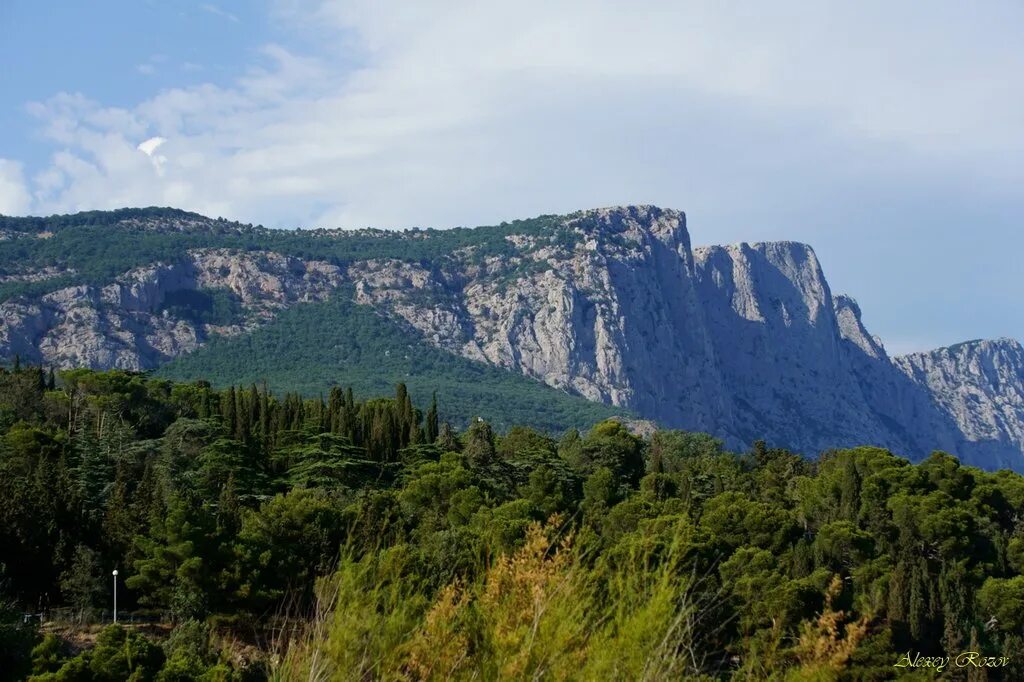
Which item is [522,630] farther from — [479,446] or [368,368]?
[368,368]

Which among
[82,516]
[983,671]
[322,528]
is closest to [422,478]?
[322,528]

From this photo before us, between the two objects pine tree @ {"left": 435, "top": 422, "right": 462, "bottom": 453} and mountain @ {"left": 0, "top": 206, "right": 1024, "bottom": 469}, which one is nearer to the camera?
pine tree @ {"left": 435, "top": 422, "right": 462, "bottom": 453}

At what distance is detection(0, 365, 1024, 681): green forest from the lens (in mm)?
10906

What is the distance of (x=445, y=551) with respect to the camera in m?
37.3

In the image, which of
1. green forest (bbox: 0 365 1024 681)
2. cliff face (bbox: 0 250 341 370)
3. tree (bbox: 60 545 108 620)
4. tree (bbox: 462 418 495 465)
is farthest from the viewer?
cliff face (bbox: 0 250 341 370)

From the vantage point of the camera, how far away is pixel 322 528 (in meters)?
41.7

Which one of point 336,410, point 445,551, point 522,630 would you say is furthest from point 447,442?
point 522,630

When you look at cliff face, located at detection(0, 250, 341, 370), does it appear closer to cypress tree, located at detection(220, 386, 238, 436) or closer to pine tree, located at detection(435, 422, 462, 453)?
cypress tree, located at detection(220, 386, 238, 436)

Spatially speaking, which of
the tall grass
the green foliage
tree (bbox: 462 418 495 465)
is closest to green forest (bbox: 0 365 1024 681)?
the tall grass

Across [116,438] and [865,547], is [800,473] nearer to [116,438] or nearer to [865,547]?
[865,547]

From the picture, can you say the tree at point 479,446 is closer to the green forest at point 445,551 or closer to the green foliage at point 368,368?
the green forest at point 445,551

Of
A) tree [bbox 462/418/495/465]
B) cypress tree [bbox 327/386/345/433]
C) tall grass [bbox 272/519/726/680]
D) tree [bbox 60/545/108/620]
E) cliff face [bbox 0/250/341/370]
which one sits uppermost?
cliff face [bbox 0/250/341/370]

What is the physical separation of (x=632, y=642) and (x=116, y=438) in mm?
47734

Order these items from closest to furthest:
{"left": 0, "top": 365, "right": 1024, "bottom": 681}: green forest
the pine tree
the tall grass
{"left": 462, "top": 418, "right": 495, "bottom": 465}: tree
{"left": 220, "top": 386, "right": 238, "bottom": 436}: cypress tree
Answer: the tall grass → {"left": 0, "top": 365, "right": 1024, "bottom": 681}: green forest → {"left": 462, "top": 418, "right": 495, "bottom": 465}: tree → {"left": 220, "top": 386, "right": 238, "bottom": 436}: cypress tree → the pine tree
